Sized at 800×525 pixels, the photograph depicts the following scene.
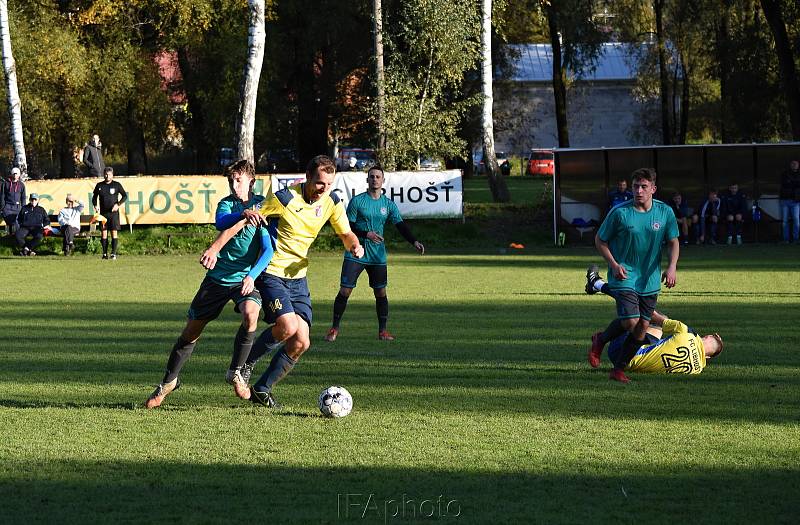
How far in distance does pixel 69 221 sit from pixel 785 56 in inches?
857

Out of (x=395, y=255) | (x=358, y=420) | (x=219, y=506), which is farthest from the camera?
(x=395, y=255)

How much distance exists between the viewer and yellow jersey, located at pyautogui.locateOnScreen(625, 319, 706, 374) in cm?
1066

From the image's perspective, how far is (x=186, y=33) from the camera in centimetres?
3681

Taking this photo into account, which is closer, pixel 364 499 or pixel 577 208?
pixel 364 499

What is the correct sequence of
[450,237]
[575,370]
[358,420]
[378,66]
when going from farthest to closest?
[378,66]
[450,237]
[575,370]
[358,420]

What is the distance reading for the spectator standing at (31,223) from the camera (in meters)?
27.8

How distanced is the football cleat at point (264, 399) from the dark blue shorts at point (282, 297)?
54 cm

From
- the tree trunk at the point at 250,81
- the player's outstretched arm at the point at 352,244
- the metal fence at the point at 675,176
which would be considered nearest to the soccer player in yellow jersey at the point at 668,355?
A: the player's outstretched arm at the point at 352,244

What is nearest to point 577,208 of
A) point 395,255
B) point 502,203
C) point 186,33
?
point 502,203

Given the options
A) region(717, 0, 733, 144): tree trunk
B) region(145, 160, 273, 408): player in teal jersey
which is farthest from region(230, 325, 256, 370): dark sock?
region(717, 0, 733, 144): tree trunk

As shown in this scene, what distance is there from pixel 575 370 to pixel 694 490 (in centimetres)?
448

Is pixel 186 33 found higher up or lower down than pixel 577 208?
higher up

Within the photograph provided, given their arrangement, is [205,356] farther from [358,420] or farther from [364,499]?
[364,499]

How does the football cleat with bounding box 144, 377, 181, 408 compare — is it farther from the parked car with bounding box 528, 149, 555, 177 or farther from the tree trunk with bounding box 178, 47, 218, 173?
the parked car with bounding box 528, 149, 555, 177
